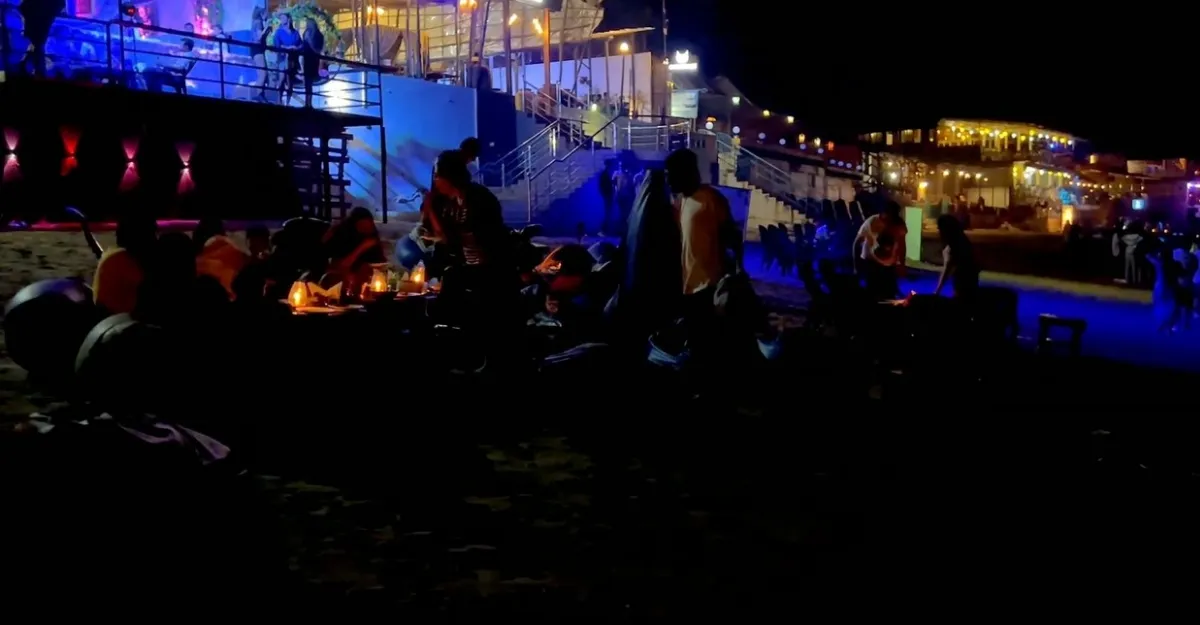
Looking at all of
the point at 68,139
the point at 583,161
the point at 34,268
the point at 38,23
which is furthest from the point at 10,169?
the point at 583,161

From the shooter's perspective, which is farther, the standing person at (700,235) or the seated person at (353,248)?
the seated person at (353,248)

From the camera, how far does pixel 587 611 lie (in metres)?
3.91

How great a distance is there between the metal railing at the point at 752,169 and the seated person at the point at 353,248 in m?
24.1

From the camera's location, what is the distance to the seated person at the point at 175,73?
15.6 meters

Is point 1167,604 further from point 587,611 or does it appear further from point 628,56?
point 628,56

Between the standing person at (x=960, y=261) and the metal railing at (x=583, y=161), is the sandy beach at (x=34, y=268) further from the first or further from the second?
the metal railing at (x=583, y=161)

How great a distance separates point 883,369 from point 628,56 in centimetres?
2827

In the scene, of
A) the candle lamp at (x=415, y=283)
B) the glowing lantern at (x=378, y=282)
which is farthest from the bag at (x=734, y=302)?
the glowing lantern at (x=378, y=282)

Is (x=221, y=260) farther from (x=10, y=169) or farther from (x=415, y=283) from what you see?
(x=10, y=169)

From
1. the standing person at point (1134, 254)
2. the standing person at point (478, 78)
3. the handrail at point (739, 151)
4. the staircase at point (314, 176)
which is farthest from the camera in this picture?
the handrail at point (739, 151)

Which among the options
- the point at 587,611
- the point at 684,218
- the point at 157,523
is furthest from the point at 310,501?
the point at 684,218

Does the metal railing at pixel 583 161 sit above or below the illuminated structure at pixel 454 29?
below

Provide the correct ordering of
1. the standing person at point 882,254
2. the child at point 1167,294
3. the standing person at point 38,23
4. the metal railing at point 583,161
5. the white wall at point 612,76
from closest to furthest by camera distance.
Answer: the standing person at point 882,254 → the standing person at point 38,23 → the child at point 1167,294 → the metal railing at point 583,161 → the white wall at point 612,76

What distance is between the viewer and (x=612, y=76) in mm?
36281
